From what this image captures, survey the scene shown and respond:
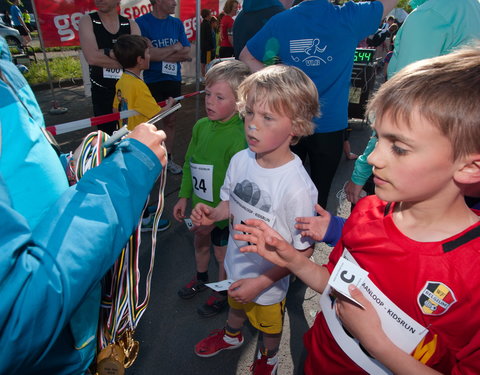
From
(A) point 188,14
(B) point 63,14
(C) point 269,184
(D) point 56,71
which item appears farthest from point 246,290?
(D) point 56,71

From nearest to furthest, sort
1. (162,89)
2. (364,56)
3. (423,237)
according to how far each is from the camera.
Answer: (423,237) → (162,89) → (364,56)

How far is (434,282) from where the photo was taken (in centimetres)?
93

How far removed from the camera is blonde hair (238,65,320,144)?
1.56 metres

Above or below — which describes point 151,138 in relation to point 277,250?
above

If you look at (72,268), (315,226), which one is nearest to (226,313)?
(315,226)

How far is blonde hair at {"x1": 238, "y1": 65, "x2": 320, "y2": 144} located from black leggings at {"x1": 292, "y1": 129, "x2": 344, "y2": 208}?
2.77ft

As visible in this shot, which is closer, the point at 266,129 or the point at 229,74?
the point at 266,129

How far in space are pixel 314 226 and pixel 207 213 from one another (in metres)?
0.56

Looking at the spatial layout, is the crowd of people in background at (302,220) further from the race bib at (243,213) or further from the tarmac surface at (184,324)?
the tarmac surface at (184,324)

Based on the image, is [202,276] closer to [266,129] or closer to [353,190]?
[353,190]

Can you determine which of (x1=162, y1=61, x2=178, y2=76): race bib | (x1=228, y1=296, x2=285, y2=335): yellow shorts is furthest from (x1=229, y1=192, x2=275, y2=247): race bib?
(x1=162, y1=61, x2=178, y2=76): race bib

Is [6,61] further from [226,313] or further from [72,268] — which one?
[226,313]

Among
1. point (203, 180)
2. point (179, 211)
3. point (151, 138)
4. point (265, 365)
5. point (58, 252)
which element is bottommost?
point (265, 365)

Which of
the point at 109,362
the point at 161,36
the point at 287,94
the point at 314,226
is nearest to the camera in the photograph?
the point at 109,362
